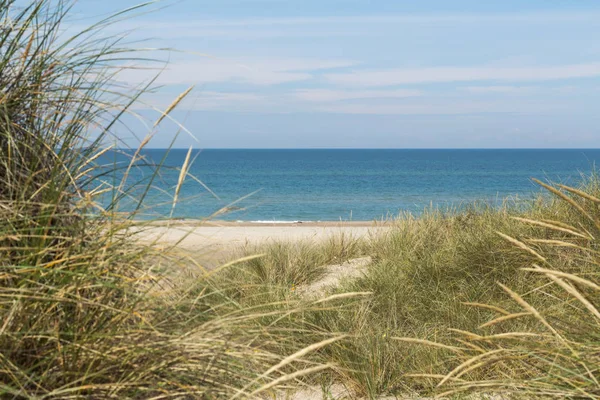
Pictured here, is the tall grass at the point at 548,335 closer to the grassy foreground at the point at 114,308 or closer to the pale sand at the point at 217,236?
the grassy foreground at the point at 114,308

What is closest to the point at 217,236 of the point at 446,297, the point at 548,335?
the point at 446,297

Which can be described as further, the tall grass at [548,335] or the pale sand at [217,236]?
the pale sand at [217,236]

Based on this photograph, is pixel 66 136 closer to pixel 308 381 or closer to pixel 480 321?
pixel 308 381

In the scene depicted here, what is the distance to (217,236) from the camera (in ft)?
50.4

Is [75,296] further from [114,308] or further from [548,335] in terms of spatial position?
[548,335]

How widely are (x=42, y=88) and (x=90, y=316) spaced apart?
1.04 metres

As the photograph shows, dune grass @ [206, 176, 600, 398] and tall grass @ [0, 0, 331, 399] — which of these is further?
A: dune grass @ [206, 176, 600, 398]

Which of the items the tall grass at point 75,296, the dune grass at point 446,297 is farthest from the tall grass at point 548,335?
the tall grass at point 75,296

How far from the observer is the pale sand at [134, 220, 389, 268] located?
2.33m

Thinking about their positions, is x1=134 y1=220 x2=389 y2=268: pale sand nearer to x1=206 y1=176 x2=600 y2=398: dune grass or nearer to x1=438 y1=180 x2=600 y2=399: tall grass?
x1=206 y1=176 x2=600 y2=398: dune grass

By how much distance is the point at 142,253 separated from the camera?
6.81 feet

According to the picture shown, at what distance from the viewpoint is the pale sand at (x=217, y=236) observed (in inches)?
91.6

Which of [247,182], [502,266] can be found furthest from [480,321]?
[247,182]

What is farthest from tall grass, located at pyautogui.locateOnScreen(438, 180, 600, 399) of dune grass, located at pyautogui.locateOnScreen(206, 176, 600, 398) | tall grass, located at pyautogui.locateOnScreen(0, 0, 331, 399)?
tall grass, located at pyautogui.locateOnScreen(0, 0, 331, 399)
